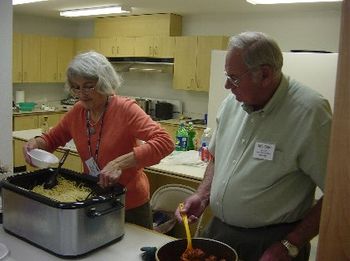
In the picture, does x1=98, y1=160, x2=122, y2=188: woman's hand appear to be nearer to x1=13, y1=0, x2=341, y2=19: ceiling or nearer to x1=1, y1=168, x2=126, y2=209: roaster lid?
x1=1, y1=168, x2=126, y2=209: roaster lid

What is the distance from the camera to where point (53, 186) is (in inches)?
60.2

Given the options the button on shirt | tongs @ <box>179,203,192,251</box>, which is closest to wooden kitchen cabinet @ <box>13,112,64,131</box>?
tongs @ <box>179,203,192,251</box>

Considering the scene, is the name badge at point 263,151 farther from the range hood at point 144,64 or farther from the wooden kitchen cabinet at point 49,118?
the wooden kitchen cabinet at point 49,118

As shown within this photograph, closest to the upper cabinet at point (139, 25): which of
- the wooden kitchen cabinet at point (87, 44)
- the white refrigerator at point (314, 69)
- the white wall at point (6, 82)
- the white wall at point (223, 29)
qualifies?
the wooden kitchen cabinet at point (87, 44)

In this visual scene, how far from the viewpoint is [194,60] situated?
5.67m

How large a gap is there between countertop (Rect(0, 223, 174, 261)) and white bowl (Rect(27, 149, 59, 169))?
0.29 metres

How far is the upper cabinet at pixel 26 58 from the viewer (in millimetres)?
6215

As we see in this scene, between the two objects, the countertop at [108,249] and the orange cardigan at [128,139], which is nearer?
the countertop at [108,249]

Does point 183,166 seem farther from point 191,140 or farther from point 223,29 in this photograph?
point 223,29

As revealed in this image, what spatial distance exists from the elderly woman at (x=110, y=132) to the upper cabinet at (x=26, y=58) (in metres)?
4.91

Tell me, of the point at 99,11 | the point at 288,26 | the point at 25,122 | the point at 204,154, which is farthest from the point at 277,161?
the point at 25,122

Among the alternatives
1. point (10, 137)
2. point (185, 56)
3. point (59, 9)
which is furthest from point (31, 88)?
point (10, 137)

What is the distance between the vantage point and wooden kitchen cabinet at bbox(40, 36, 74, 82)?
662 centimetres

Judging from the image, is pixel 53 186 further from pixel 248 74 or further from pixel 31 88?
pixel 31 88
